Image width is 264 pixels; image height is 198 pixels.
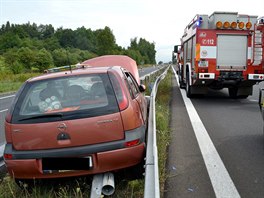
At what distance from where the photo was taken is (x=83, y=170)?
3.87 meters

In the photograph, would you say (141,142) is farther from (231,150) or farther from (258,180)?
(231,150)

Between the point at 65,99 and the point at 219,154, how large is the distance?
291 centimetres

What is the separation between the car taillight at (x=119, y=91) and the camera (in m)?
4.09

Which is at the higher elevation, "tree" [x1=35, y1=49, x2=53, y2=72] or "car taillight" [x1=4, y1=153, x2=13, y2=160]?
"car taillight" [x1=4, y1=153, x2=13, y2=160]

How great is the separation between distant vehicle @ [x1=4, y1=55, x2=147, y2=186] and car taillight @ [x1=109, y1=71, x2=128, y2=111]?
0.01 m

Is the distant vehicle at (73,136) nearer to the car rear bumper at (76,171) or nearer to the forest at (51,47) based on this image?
the car rear bumper at (76,171)

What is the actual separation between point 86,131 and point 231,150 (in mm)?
3178

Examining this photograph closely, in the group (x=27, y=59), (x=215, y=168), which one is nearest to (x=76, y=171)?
(x=215, y=168)

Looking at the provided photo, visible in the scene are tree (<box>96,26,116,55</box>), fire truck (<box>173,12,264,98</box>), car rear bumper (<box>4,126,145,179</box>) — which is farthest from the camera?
tree (<box>96,26,116,55</box>)

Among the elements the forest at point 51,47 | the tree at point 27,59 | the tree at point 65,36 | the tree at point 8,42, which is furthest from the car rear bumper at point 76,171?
the tree at point 65,36

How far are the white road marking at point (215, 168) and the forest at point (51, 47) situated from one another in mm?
4747

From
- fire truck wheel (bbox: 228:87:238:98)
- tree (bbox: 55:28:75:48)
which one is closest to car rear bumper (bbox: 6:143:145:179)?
fire truck wheel (bbox: 228:87:238:98)

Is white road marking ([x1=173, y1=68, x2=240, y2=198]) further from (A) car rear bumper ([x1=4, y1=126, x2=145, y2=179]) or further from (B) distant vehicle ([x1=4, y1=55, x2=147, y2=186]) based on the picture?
(A) car rear bumper ([x1=4, y1=126, x2=145, y2=179])

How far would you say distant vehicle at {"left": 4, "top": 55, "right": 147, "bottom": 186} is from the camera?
12.7 feet
